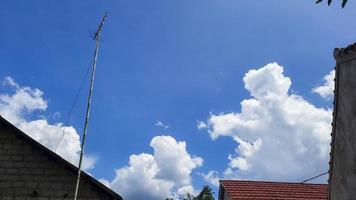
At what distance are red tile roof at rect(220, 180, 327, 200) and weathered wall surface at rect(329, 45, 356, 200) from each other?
7.22m

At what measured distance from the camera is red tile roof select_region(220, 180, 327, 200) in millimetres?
16547

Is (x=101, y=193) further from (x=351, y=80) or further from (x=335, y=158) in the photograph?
(x=351, y=80)

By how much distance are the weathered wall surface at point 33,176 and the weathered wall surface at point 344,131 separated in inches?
298

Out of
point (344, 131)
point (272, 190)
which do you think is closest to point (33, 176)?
point (272, 190)

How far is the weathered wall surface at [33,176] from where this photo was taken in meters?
13.9

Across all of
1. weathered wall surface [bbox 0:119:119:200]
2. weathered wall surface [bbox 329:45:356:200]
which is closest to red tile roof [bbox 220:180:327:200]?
weathered wall surface [bbox 0:119:119:200]

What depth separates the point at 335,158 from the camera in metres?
9.29

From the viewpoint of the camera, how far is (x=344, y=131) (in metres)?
8.99

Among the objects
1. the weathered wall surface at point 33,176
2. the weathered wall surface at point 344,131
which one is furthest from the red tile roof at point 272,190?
the weathered wall surface at point 344,131

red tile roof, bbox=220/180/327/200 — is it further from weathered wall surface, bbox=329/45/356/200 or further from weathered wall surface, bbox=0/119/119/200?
Result: weathered wall surface, bbox=329/45/356/200

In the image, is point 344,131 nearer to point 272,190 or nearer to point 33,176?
point 272,190

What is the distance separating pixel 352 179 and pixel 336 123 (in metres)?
1.22

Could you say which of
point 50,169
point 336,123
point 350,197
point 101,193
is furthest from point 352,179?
point 50,169

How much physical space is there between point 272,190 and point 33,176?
8883 millimetres
